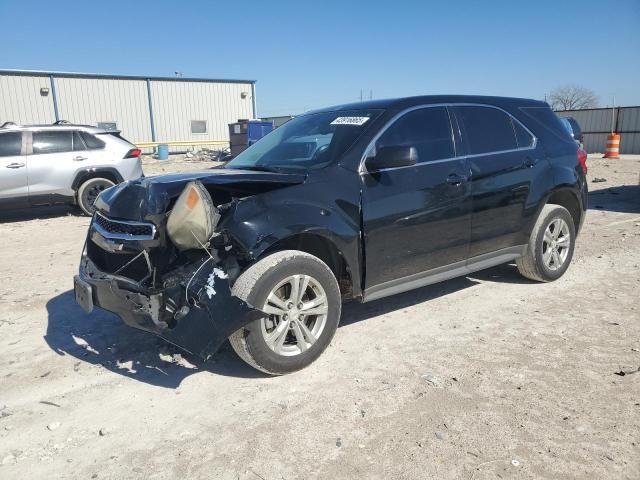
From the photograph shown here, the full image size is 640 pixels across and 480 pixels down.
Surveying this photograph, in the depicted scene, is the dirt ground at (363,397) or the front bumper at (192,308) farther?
the front bumper at (192,308)

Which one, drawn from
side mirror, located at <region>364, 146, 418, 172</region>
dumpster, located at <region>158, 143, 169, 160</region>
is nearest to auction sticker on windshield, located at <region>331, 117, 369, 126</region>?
side mirror, located at <region>364, 146, 418, 172</region>

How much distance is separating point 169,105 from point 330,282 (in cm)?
2948

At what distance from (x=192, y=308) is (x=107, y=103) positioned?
28.5 meters

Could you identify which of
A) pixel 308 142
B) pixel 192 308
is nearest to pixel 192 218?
pixel 192 308

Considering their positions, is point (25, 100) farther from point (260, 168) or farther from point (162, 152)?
point (260, 168)

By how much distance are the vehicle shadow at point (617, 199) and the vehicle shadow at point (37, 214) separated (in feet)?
34.1

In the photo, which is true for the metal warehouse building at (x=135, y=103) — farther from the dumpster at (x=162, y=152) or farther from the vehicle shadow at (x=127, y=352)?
the vehicle shadow at (x=127, y=352)

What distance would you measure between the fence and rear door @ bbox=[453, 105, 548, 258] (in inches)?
958

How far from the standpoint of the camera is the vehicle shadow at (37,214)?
1034cm

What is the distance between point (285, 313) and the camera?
135 inches

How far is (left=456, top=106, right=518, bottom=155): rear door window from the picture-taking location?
4.59 metres

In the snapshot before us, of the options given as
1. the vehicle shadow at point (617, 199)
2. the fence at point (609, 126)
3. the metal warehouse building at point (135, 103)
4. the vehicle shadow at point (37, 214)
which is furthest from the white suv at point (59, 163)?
the fence at point (609, 126)

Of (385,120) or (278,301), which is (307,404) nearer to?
(278,301)

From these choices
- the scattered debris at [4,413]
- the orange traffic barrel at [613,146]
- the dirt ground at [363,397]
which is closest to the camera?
the dirt ground at [363,397]
